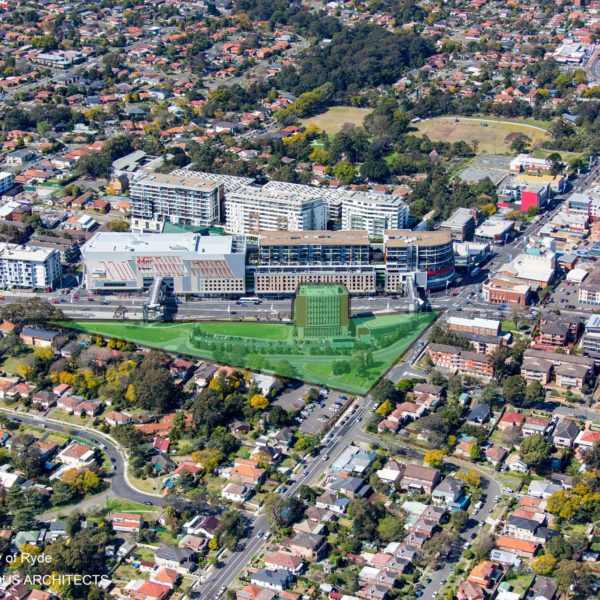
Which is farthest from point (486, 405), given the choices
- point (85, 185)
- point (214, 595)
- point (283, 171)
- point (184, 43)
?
point (184, 43)

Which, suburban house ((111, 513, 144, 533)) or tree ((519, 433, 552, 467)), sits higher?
tree ((519, 433, 552, 467))

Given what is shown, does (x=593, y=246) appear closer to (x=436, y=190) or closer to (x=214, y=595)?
A: (x=436, y=190)

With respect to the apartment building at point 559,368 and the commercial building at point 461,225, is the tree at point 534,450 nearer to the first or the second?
the apartment building at point 559,368

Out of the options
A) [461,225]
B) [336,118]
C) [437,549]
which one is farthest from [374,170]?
[437,549]

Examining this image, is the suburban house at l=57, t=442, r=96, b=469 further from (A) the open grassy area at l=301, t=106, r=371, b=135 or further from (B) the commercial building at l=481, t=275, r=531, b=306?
(A) the open grassy area at l=301, t=106, r=371, b=135

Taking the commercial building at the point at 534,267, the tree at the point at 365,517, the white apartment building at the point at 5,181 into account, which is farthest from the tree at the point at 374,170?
the tree at the point at 365,517

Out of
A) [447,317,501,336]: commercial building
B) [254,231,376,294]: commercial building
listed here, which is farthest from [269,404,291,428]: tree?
[254,231,376,294]: commercial building
